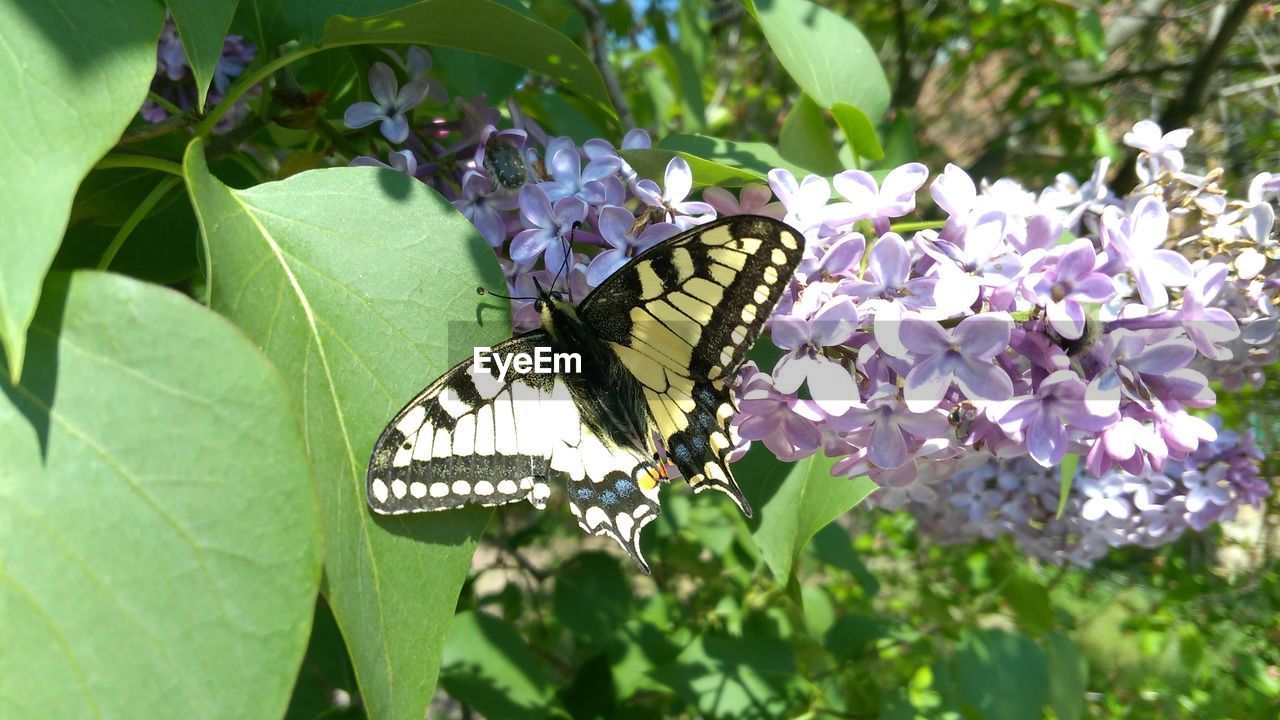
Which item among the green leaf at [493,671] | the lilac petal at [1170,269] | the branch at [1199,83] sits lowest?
the green leaf at [493,671]

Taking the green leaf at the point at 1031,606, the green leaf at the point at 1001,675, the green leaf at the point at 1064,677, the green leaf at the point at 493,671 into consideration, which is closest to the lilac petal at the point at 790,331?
the green leaf at the point at 493,671

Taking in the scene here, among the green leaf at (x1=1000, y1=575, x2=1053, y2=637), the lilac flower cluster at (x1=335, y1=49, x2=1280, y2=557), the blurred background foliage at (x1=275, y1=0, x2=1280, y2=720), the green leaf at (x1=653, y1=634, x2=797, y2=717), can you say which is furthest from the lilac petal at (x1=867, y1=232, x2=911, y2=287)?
the green leaf at (x1=1000, y1=575, x2=1053, y2=637)

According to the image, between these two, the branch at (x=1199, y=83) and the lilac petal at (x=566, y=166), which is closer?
the lilac petal at (x=566, y=166)

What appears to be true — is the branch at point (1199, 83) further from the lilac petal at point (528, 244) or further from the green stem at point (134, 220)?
the green stem at point (134, 220)

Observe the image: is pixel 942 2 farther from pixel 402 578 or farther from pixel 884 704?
pixel 402 578

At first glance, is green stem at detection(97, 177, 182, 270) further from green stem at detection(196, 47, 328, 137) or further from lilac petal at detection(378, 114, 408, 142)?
lilac petal at detection(378, 114, 408, 142)

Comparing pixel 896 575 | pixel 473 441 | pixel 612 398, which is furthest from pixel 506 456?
pixel 896 575
